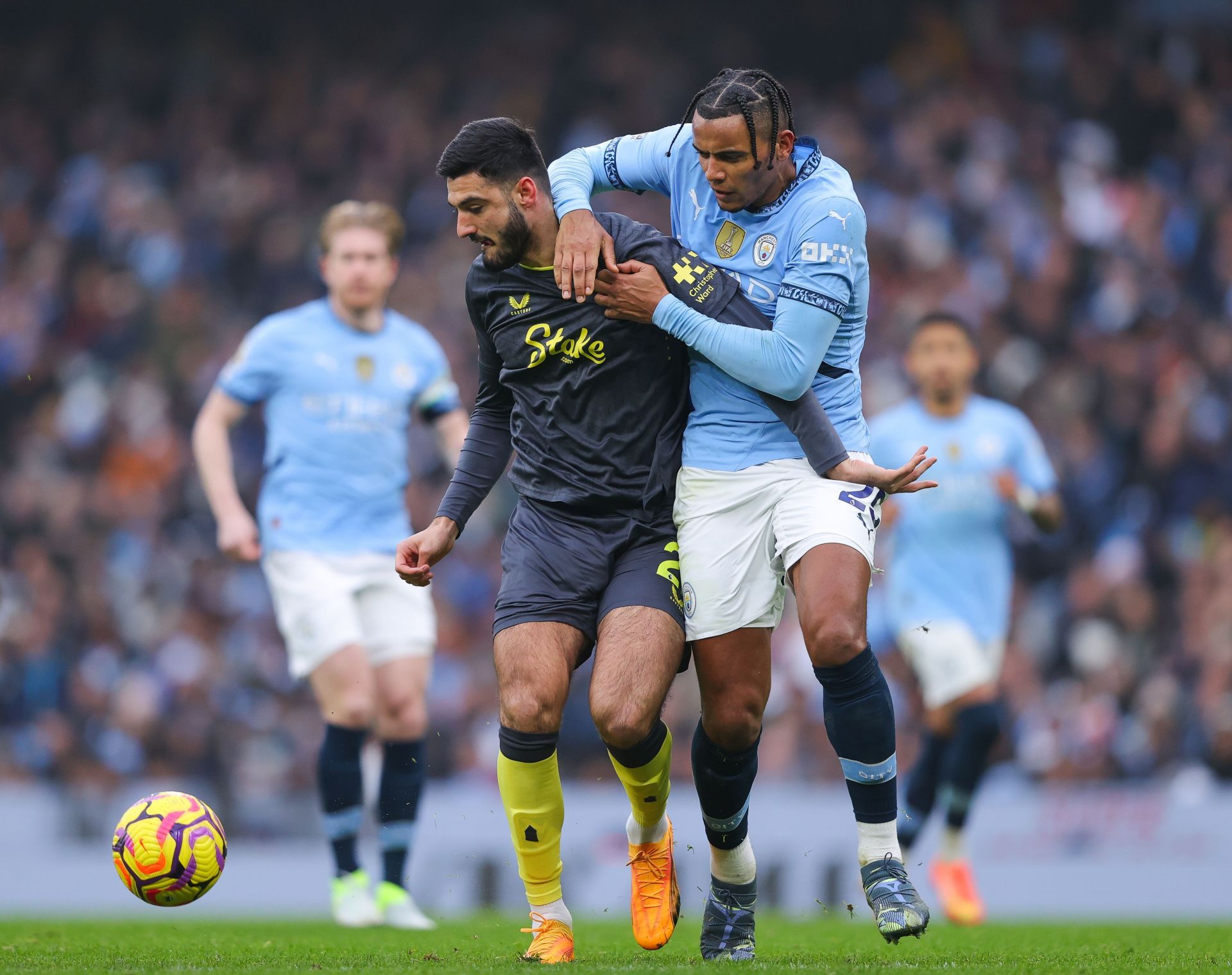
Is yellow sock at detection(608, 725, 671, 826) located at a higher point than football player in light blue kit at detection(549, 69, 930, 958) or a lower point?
lower

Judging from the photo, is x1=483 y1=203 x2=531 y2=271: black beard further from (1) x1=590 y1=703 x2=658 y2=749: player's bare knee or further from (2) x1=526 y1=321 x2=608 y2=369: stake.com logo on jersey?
(1) x1=590 y1=703 x2=658 y2=749: player's bare knee

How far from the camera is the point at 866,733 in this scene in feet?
16.6

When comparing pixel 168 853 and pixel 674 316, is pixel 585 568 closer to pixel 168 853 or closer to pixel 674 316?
pixel 674 316

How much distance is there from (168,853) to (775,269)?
276 centimetres

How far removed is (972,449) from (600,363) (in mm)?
3941

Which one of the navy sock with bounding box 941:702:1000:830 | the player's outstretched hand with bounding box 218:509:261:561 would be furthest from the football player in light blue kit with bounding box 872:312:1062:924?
the player's outstretched hand with bounding box 218:509:261:561

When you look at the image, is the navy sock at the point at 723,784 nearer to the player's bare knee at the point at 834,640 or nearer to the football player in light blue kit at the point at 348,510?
the player's bare knee at the point at 834,640

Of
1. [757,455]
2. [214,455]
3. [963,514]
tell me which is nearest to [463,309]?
[963,514]

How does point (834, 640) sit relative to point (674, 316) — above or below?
below

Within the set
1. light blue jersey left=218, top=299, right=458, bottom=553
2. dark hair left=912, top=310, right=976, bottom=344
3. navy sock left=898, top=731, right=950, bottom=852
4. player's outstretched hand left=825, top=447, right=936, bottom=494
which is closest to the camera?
player's outstretched hand left=825, top=447, right=936, bottom=494

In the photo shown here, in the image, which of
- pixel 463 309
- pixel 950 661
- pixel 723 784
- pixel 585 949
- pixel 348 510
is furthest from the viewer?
pixel 463 309

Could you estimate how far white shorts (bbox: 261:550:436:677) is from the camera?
739 cm

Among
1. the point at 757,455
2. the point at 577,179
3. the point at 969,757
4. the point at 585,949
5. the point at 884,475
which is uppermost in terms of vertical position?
the point at 577,179

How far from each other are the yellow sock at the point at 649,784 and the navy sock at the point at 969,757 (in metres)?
3.46
